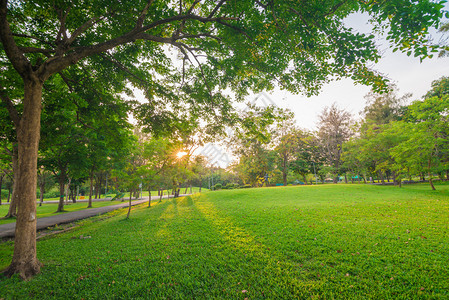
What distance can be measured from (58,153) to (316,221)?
1858 cm

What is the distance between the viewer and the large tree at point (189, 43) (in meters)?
3.66

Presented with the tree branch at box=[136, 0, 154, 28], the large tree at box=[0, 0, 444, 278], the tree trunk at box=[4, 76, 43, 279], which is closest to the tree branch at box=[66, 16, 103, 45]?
the large tree at box=[0, 0, 444, 278]

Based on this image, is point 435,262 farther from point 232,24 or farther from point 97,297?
point 232,24

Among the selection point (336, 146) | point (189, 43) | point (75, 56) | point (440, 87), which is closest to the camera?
point (75, 56)

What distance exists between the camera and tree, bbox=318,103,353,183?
30984mm

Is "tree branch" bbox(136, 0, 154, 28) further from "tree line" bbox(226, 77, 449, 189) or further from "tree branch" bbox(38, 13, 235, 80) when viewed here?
"tree line" bbox(226, 77, 449, 189)

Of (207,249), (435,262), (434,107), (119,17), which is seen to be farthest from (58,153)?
(434,107)

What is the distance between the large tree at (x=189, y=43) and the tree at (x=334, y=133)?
2980cm

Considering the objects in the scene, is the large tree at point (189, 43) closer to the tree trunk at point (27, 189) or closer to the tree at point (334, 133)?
the tree trunk at point (27, 189)

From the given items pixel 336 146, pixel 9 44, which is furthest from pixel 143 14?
pixel 336 146

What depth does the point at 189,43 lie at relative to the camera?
6.99 metres

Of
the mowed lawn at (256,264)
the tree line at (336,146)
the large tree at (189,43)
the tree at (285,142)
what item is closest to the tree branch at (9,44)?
the large tree at (189,43)

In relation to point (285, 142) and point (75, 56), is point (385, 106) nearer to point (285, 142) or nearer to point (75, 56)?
point (285, 142)

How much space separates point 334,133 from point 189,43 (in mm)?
32903
